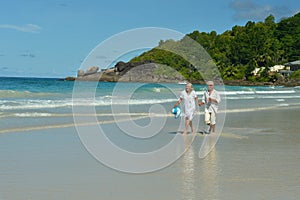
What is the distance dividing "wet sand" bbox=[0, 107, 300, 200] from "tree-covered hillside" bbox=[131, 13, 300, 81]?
3495 inches

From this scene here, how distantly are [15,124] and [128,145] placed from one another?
5.29 meters

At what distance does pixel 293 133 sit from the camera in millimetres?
13391

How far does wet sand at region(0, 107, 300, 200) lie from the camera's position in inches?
244

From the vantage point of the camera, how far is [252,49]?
108875 millimetres

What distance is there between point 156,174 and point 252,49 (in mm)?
105366

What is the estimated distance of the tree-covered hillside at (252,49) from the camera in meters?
105

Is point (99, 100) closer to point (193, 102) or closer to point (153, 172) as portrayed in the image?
point (193, 102)

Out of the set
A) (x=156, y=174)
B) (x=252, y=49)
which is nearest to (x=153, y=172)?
(x=156, y=174)

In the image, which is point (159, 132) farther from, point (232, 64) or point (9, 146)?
point (232, 64)

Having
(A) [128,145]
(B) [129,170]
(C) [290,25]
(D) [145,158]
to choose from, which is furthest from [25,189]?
(C) [290,25]

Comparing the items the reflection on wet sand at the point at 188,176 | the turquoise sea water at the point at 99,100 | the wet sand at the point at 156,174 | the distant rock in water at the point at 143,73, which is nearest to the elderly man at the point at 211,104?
the wet sand at the point at 156,174

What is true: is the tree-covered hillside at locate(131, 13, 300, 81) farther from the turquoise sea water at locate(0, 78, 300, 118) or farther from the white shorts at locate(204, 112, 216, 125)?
the white shorts at locate(204, 112, 216, 125)

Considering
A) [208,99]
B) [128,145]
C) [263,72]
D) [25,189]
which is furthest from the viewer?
[263,72]

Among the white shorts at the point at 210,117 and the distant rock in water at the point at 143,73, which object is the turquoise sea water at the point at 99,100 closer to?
the white shorts at the point at 210,117
